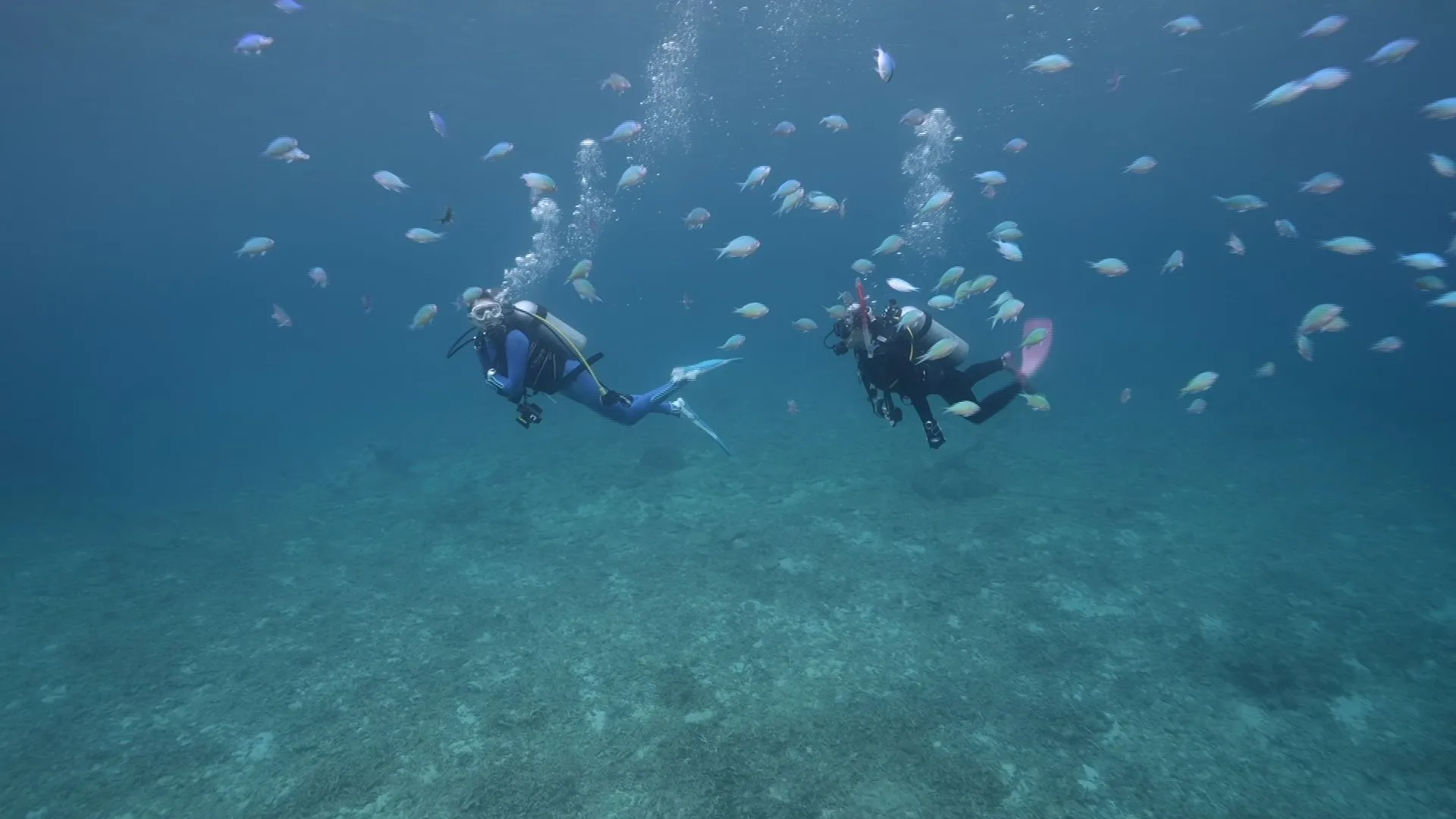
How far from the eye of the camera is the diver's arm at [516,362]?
7113 millimetres

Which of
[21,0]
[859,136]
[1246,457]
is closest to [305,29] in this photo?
[21,0]

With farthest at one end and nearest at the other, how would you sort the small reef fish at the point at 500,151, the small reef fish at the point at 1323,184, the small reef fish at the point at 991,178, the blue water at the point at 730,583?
1. the small reef fish at the point at 500,151
2. the small reef fish at the point at 991,178
3. the small reef fish at the point at 1323,184
4. the blue water at the point at 730,583

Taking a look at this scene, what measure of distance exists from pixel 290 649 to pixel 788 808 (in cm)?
625

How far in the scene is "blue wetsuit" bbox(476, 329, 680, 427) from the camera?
7133 millimetres

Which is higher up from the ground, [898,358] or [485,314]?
[485,314]

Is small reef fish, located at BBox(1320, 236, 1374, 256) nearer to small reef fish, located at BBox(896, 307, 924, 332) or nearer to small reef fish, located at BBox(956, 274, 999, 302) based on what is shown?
small reef fish, located at BBox(956, 274, 999, 302)

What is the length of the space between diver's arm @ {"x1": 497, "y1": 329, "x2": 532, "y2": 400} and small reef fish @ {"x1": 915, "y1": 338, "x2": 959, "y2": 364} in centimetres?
440

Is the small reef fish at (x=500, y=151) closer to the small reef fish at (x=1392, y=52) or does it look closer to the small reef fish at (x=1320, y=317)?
the small reef fish at (x=1320, y=317)

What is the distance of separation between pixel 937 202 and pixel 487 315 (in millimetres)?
7344

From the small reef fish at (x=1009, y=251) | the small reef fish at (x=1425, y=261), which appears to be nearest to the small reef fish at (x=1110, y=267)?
the small reef fish at (x=1009, y=251)

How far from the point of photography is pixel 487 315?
7.06 meters

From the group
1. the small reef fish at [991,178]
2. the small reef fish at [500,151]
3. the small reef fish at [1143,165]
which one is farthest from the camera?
the small reef fish at [1143,165]

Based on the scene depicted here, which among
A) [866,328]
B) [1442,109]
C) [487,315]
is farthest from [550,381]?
[1442,109]

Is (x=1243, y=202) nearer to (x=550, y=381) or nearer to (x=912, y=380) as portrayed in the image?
(x=912, y=380)
